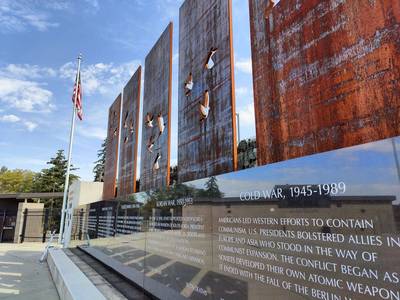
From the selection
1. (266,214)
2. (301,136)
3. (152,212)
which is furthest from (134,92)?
(266,214)

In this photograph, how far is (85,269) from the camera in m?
8.20

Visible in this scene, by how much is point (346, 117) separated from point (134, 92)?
939 centimetres

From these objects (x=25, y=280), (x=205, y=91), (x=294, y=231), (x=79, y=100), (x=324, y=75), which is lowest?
(x=25, y=280)

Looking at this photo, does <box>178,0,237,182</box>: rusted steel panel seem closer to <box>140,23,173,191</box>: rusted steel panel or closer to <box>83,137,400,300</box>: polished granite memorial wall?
<box>140,23,173,191</box>: rusted steel panel

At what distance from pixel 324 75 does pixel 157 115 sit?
5.96 m

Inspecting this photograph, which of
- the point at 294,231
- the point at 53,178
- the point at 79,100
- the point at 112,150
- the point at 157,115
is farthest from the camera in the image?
the point at 53,178

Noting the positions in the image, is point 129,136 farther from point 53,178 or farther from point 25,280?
point 53,178

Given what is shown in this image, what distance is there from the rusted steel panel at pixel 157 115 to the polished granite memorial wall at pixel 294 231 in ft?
13.4

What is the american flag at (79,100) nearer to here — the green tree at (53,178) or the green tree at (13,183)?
the green tree at (53,178)

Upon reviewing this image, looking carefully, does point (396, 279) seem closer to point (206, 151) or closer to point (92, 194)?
point (206, 151)

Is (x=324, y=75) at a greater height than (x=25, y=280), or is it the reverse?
(x=324, y=75)

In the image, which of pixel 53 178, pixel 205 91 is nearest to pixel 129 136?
pixel 205 91

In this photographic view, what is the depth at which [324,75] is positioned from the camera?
4.09 m

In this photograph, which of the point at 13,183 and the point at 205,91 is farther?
the point at 13,183
